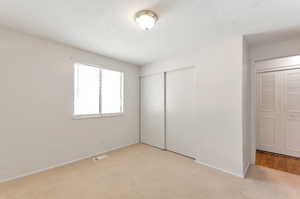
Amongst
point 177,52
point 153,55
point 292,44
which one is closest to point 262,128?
point 292,44

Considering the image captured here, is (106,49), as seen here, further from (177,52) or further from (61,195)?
(61,195)

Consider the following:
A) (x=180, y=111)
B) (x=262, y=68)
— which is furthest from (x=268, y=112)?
(x=180, y=111)

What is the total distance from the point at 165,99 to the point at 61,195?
2716 millimetres

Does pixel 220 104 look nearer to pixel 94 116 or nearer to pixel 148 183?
pixel 148 183

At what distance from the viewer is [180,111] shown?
3287 mm

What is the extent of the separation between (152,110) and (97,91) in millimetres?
1561

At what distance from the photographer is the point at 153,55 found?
10.8 feet

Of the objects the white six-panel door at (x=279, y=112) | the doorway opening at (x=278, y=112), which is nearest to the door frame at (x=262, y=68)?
the doorway opening at (x=278, y=112)

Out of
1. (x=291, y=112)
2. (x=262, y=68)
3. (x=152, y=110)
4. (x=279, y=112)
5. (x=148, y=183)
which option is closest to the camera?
(x=148, y=183)

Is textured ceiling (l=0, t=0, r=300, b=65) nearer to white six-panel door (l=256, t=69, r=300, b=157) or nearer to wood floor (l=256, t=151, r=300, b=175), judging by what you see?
white six-panel door (l=256, t=69, r=300, b=157)

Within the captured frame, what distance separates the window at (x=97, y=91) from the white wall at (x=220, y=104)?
2.06 m

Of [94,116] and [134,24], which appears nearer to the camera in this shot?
[134,24]

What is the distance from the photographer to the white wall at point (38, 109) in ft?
6.92

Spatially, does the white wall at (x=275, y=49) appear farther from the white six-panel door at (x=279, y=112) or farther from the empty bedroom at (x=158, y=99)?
the white six-panel door at (x=279, y=112)
